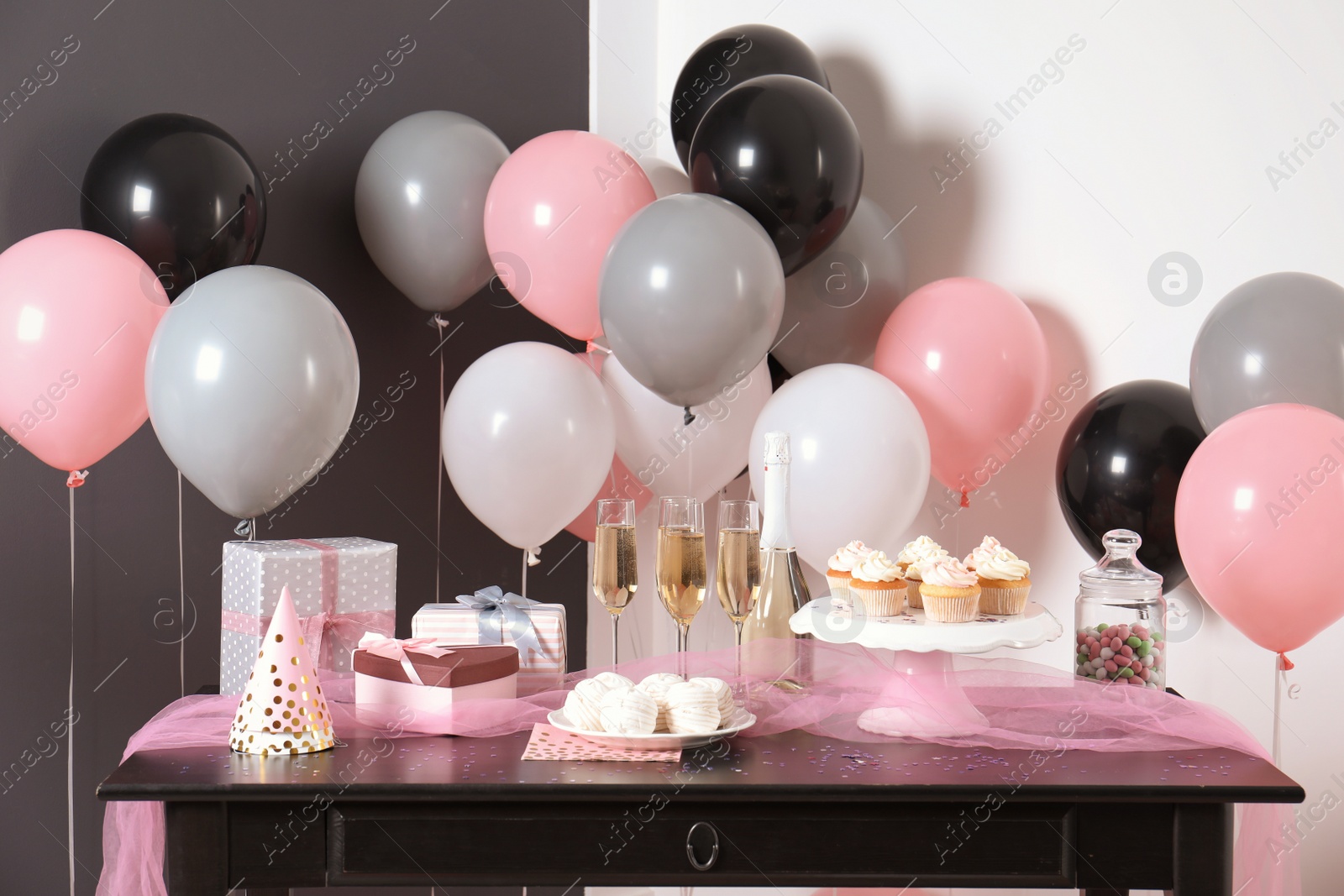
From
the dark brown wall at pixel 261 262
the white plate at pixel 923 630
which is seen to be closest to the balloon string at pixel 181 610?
the dark brown wall at pixel 261 262

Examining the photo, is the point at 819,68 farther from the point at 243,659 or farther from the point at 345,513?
the point at 243,659

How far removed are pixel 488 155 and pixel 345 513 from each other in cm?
76

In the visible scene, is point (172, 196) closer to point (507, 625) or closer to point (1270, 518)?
point (507, 625)

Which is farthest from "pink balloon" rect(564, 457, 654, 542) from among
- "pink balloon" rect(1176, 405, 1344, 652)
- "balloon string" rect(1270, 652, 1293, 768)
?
"balloon string" rect(1270, 652, 1293, 768)

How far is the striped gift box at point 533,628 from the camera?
1.58 m

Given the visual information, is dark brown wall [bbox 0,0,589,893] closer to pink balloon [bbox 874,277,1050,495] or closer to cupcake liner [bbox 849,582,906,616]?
pink balloon [bbox 874,277,1050,495]

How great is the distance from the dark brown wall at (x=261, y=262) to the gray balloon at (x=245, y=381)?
49cm

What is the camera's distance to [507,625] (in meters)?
1.58

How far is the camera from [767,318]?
69.1 inches

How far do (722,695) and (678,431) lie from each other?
30.1 inches

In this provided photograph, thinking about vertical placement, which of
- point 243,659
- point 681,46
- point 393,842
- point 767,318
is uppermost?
point 681,46

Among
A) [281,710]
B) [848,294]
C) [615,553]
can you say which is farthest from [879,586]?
[848,294]

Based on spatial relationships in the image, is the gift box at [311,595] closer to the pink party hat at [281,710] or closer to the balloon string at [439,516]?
the pink party hat at [281,710]

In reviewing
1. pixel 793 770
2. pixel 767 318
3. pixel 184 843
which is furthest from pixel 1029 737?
pixel 184 843
